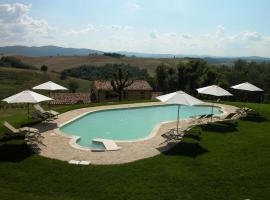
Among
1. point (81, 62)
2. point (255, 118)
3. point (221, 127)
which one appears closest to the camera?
point (221, 127)

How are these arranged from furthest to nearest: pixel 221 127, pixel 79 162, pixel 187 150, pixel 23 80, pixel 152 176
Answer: pixel 23 80, pixel 221 127, pixel 187 150, pixel 79 162, pixel 152 176

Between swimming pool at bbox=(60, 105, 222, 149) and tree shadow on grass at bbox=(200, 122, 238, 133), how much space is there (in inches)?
126

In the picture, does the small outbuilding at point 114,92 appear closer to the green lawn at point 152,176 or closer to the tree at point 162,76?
the tree at point 162,76

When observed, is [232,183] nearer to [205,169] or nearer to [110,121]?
[205,169]

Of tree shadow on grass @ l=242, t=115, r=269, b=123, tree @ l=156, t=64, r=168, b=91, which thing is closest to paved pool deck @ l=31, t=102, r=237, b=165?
tree shadow on grass @ l=242, t=115, r=269, b=123

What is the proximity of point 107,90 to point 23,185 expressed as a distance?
113 ft

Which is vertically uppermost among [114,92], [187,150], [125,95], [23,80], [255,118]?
[255,118]

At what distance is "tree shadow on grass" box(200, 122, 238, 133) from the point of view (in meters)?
17.1

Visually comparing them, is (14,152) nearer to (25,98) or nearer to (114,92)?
(25,98)

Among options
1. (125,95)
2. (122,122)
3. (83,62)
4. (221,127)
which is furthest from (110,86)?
(83,62)

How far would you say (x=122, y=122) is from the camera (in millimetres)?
20922

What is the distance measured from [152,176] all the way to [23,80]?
71.9 meters

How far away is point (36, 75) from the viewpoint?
267ft

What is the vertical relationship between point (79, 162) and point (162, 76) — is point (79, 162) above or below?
below
